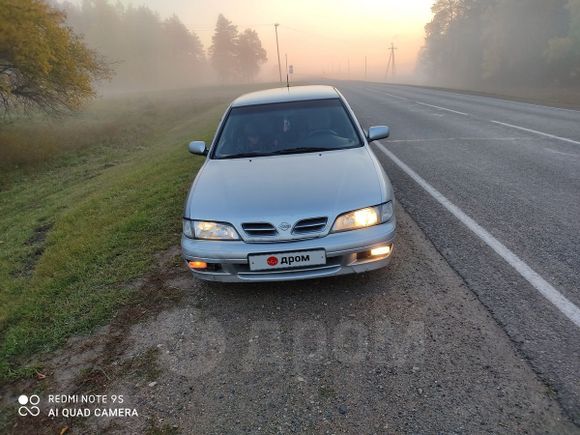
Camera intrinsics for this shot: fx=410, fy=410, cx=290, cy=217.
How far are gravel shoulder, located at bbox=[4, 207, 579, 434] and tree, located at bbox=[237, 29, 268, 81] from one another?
313 ft

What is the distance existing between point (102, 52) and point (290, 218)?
86252 mm

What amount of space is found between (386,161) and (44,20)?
15422 millimetres

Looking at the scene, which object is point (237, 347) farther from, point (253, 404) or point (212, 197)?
point (212, 197)

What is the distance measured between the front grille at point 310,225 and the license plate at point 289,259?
168 millimetres

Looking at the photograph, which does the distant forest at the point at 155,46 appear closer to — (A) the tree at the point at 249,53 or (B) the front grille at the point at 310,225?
(A) the tree at the point at 249,53

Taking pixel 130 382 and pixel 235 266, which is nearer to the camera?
pixel 130 382

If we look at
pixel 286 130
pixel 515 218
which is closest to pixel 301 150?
pixel 286 130

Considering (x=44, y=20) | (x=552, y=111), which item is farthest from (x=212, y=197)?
(x=44, y=20)

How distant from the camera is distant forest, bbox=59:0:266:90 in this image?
78250 millimetres

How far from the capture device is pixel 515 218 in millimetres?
4629

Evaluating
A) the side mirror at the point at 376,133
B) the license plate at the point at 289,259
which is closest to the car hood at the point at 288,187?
the license plate at the point at 289,259

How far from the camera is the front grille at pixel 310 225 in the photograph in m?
3.17

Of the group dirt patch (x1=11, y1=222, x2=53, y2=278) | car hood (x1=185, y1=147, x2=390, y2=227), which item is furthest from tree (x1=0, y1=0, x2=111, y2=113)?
car hood (x1=185, y1=147, x2=390, y2=227)

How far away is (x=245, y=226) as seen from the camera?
10.6 ft
